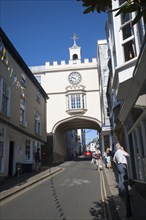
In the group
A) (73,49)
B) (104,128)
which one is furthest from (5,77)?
(73,49)

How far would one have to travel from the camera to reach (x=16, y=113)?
667 inches

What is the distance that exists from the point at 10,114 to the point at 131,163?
879 centimetres

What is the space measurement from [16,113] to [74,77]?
17468 millimetres

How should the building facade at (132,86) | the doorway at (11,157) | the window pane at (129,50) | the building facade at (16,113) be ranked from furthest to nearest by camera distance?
the doorway at (11,157) < the building facade at (16,113) < the window pane at (129,50) < the building facade at (132,86)

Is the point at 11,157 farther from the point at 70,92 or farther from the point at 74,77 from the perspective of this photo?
the point at 74,77

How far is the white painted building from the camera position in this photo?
105 feet

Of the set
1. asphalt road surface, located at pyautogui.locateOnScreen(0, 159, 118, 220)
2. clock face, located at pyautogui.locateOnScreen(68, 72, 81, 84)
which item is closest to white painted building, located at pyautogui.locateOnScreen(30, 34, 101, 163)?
clock face, located at pyautogui.locateOnScreen(68, 72, 81, 84)

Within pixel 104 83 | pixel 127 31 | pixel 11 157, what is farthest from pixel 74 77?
pixel 127 31

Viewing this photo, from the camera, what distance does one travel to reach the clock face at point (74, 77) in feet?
108

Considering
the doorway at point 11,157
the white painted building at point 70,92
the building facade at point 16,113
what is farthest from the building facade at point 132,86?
the white painted building at point 70,92

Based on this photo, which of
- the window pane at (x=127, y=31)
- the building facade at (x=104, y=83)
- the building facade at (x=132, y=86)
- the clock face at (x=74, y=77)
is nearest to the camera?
the building facade at (x=132, y=86)

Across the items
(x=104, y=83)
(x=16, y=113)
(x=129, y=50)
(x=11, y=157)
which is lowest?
(x=11, y=157)

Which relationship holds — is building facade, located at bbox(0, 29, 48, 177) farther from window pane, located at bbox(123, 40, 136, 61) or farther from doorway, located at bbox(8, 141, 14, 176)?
window pane, located at bbox(123, 40, 136, 61)

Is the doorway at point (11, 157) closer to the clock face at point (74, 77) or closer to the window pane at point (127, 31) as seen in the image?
the window pane at point (127, 31)
